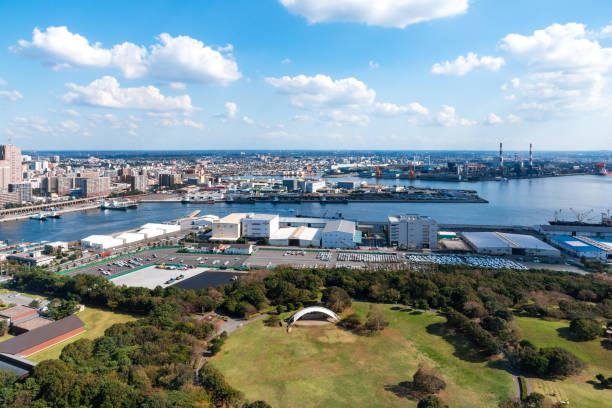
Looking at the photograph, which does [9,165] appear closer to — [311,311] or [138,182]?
[138,182]

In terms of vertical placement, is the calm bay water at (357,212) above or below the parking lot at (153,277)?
above

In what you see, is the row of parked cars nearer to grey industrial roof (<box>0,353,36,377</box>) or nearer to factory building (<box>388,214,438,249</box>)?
factory building (<box>388,214,438,249</box>)

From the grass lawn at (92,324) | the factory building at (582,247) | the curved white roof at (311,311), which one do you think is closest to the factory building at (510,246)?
the factory building at (582,247)

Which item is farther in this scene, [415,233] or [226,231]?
[226,231]

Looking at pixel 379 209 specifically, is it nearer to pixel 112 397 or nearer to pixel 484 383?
pixel 484 383

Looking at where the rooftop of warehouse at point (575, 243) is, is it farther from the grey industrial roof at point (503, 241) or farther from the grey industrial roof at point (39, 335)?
the grey industrial roof at point (39, 335)

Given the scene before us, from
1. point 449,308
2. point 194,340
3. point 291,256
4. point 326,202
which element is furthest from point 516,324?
point 326,202

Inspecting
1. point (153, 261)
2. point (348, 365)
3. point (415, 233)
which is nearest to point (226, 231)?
point (153, 261)
